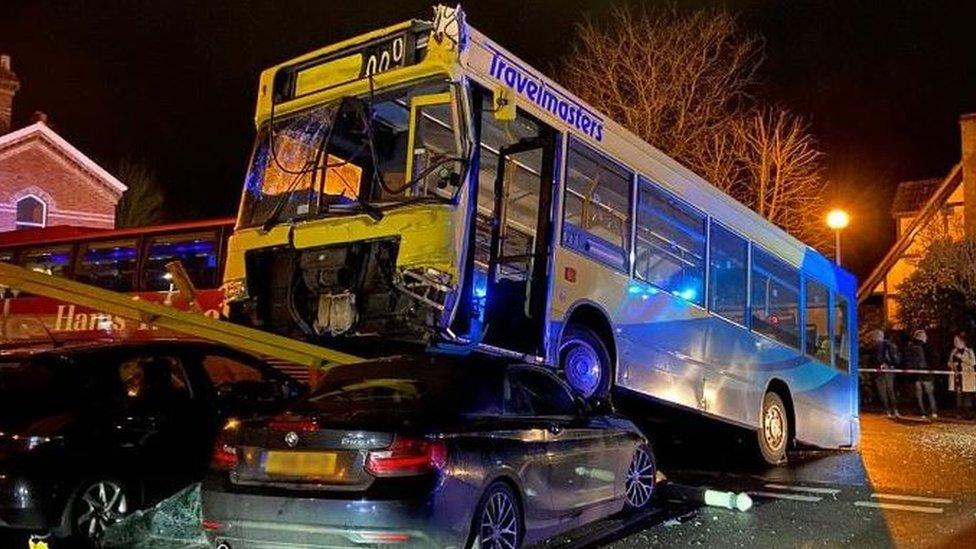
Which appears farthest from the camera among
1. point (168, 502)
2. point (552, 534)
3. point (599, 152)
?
point (599, 152)

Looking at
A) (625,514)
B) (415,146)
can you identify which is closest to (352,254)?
(415,146)

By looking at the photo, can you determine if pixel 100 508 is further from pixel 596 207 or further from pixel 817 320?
pixel 817 320

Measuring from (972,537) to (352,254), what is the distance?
18.1ft

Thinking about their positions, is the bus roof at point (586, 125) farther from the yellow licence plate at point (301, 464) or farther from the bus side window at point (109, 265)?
the bus side window at point (109, 265)

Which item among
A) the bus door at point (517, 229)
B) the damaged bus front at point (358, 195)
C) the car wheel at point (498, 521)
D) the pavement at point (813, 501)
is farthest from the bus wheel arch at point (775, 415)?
the car wheel at point (498, 521)

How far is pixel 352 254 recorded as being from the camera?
26.2 ft

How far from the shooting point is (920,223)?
3209 centimetres

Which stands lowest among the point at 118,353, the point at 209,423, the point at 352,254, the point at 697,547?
the point at 697,547

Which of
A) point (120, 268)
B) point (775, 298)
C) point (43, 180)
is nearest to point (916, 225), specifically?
point (775, 298)

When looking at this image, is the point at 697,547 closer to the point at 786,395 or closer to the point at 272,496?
the point at 272,496

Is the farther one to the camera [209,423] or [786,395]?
[786,395]

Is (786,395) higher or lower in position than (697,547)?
higher

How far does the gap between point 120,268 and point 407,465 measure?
11.9 m

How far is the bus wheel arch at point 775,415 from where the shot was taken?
1244cm
